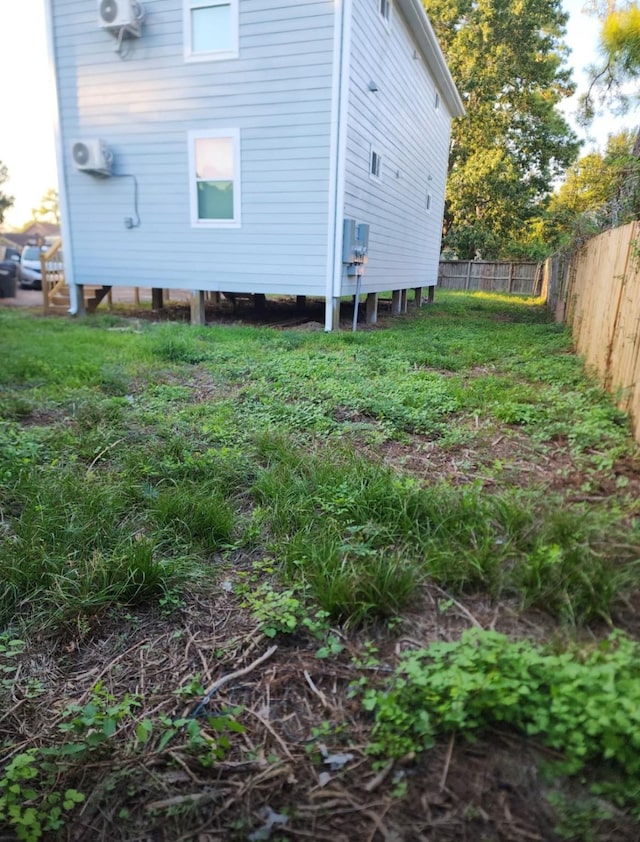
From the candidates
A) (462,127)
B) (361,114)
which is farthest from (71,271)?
(462,127)

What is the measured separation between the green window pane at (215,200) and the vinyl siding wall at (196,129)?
22 cm

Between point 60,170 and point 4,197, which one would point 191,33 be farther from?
point 4,197

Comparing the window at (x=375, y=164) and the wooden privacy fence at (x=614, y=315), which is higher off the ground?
the window at (x=375, y=164)

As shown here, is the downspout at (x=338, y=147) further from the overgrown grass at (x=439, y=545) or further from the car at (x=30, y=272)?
the car at (x=30, y=272)

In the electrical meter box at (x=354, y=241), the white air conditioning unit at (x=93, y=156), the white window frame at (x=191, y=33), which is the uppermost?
the white window frame at (x=191, y=33)

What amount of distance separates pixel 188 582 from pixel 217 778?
88 cm

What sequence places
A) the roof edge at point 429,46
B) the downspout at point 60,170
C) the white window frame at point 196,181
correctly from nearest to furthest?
the white window frame at point 196,181 < the downspout at point 60,170 < the roof edge at point 429,46

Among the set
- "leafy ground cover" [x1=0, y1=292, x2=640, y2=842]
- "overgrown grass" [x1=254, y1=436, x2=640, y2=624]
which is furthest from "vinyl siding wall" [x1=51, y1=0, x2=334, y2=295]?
"overgrown grass" [x1=254, y1=436, x2=640, y2=624]

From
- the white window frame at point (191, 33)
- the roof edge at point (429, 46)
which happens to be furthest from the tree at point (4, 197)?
the white window frame at point (191, 33)

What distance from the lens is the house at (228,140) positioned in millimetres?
7582

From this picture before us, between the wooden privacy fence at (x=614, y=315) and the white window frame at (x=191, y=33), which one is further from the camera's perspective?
the white window frame at (x=191, y=33)

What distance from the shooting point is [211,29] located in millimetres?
7941

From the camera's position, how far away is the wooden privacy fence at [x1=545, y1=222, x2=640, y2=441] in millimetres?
3295

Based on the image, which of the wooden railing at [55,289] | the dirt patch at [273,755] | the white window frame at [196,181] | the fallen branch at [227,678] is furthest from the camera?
the wooden railing at [55,289]
